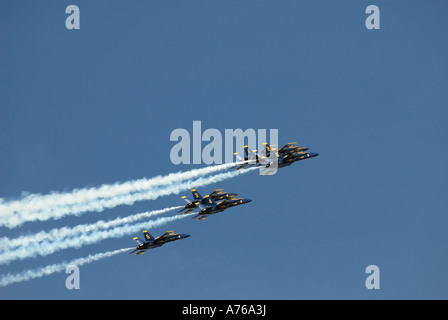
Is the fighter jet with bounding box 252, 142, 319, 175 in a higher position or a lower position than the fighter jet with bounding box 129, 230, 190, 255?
higher

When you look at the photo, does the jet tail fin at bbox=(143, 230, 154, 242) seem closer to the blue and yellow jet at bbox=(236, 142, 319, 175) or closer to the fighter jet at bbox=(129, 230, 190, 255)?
the fighter jet at bbox=(129, 230, 190, 255)

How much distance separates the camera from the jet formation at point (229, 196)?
137625 millimetres

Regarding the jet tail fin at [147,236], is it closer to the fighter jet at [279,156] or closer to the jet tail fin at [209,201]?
the jet tail fin at [209,201]

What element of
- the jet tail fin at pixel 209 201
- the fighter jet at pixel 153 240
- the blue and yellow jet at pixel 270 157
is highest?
the blue and yellow jet at pixel 270 157

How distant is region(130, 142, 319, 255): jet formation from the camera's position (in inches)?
5418

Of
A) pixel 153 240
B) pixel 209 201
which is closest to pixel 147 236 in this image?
pixel 153 240

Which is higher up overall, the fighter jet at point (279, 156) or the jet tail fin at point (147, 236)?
the fighter jet at point (279, 156)

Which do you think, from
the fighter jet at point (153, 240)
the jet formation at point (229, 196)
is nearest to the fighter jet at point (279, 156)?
the jet formation at point (229, 196)

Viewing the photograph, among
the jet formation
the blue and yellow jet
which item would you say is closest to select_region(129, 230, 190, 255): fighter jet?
the jet formation

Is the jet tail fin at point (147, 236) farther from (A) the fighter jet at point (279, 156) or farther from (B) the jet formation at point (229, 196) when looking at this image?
(A) the fighter jet at point (279, 156)

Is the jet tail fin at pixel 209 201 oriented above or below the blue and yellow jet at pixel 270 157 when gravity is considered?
below

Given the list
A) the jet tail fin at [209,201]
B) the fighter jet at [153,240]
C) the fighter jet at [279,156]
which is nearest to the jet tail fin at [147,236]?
the fighter jet at [153,240]
